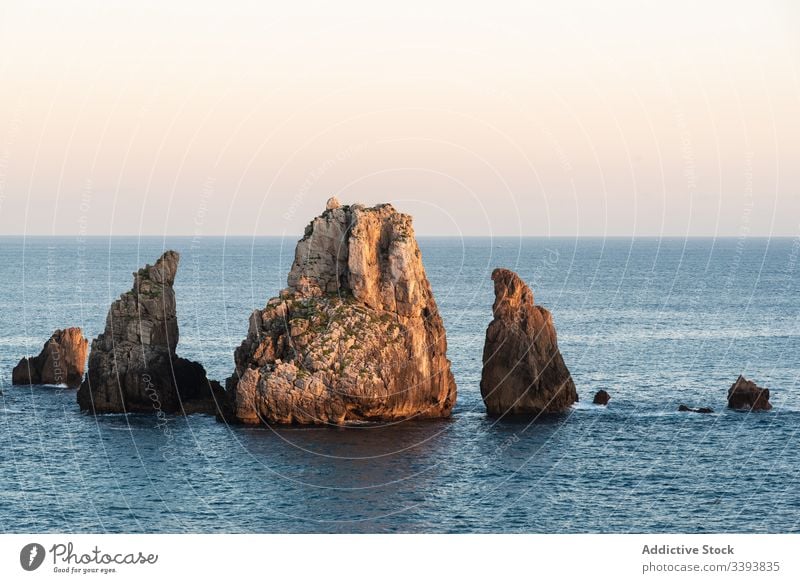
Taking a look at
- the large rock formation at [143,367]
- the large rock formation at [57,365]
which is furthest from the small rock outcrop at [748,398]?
the large rock formation at [57,365]

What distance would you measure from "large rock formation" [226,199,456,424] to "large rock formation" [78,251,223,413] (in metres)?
6.81

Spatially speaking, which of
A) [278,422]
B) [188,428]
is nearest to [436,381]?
[278,422]

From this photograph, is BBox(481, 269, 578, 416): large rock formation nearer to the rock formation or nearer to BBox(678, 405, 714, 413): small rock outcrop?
the rock formation

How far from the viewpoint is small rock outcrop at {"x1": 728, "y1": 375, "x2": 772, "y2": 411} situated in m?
126

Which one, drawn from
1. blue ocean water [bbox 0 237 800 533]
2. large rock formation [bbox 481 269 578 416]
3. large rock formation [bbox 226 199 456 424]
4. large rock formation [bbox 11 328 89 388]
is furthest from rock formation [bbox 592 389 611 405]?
large rock formation [bbox 11 328 89 388]

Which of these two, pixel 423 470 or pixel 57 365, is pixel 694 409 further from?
pixel 57 365

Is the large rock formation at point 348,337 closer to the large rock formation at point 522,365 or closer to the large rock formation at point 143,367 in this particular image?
the large rock formation at point 522,365

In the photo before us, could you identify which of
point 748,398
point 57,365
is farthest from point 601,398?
point 57,365

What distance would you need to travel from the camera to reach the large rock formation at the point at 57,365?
14025 cm

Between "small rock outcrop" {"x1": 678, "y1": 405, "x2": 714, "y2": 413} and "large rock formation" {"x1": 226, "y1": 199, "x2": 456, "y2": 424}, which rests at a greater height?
"large rock formation" {"x1": 226, "y1": 199, "x2": 456, "y2": 424}

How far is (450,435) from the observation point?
114438 millimetres

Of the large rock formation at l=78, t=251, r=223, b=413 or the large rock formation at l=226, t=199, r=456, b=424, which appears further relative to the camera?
the large rock formation at l=78, t=251, r=223, b=413

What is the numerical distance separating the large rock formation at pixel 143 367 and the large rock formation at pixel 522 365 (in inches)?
1155

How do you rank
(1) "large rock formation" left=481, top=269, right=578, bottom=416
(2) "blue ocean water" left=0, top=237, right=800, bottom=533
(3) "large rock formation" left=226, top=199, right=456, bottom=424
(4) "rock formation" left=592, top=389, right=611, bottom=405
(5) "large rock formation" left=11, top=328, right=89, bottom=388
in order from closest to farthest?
(2) "blue ocean water" left=0, top=237, right=800, bottom=533
(3) "large rock formation" left=226, top=199, right=456, bottom=424
(1) "large rock formation" left=481, top=269, right=578, bottom=416
(4) "rock formation" left=592, top=389, right=611, bottom=405
(5) "large rock formation" left=11, top=328, right=89, bottom=388
